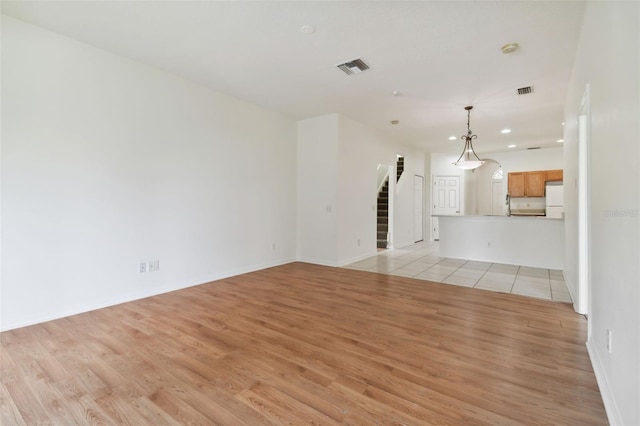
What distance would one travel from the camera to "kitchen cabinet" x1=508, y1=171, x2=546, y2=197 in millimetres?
8281

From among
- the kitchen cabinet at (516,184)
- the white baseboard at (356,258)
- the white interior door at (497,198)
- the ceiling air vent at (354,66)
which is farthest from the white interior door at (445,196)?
the ceiling air vent at (354,66)

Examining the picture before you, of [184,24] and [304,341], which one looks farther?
[184,24]

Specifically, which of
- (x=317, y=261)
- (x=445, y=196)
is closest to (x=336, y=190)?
(x=317, y=261)

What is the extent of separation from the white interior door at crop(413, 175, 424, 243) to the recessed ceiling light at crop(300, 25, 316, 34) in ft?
21.5

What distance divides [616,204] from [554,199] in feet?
27.3

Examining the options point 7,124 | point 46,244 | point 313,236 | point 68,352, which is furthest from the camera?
point 313,236

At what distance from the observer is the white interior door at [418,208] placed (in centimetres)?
877

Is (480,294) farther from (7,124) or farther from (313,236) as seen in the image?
(7,124)

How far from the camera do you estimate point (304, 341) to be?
2488 millimetres

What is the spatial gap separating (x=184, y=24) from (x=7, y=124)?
186cm

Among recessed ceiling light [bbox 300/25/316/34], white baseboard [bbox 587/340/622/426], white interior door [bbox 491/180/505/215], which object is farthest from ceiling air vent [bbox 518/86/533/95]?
white interior door [bbox 491/180/505/215]

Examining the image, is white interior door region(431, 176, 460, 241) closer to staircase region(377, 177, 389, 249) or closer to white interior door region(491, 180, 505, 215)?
white interior door region(491, 180, 505, 215)

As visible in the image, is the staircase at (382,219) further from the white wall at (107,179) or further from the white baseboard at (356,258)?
the white wall at (107,179)

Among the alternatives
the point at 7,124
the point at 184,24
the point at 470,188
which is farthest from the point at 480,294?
the point at 470,188
